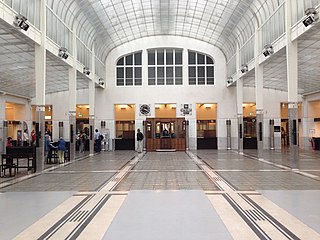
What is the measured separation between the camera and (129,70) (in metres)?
38.3

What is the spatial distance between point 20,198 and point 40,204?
1.16m

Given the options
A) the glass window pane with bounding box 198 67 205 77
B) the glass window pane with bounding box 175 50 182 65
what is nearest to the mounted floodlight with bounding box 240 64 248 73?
the glass window pane with bounding box 198 67 205 77

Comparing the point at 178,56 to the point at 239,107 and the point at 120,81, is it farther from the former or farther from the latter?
the point at 239,107

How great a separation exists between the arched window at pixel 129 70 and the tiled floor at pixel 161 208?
24.9m

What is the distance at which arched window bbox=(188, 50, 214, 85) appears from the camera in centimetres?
3812

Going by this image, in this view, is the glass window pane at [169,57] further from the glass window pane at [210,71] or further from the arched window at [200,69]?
the glass window pane at [210,71]

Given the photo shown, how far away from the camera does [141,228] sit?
6555mm

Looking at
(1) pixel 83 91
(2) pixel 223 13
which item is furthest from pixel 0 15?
(1) pixel 83 91

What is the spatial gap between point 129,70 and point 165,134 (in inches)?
316

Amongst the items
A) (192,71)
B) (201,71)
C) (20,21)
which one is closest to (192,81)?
(192,71)

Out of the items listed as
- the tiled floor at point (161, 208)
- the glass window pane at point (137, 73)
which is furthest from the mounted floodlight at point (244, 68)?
the tiled floor at point (161, 208)

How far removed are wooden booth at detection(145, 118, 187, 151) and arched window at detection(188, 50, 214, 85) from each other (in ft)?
17.2

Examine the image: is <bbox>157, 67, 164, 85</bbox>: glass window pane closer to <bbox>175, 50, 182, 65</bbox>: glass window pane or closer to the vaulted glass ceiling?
<bbox>175, 50, 182, 65</bbox>: glass window pane

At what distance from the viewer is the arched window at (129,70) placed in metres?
38.0
